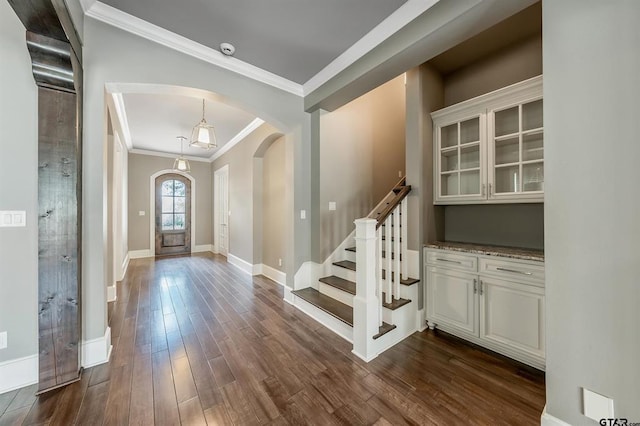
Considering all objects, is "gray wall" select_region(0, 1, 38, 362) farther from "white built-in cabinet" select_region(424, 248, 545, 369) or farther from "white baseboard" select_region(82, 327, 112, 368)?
"white built-in cabinet" select_region(424, 248, 545, 369)

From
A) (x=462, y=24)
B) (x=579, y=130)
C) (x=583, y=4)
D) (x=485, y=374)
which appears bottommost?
(x=485, y=374)

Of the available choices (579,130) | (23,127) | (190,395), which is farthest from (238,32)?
(190,395)

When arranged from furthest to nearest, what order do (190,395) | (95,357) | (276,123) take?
(276,123) < (95,357) < (190,395)

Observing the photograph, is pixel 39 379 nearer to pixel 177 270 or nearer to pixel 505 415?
pixel 505 415

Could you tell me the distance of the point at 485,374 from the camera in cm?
180

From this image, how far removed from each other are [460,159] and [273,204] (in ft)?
10.1

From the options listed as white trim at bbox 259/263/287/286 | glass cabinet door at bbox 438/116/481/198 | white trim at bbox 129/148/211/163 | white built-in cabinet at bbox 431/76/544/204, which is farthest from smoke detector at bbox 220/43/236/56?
white trim at bbox 129/148/211/163

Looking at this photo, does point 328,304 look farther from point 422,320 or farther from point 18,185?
point 18,185

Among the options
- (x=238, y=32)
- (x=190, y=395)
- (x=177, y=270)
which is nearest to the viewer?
(x=190, y=395)

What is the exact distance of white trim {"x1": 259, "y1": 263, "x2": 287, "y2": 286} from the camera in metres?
4.14

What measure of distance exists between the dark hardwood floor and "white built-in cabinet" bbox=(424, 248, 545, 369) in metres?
0.13

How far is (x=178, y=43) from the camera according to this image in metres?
2.23

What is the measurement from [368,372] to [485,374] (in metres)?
0.87

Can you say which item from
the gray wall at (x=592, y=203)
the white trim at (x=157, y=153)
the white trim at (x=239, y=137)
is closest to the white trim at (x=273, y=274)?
the white trim at (x=239, y=137)
